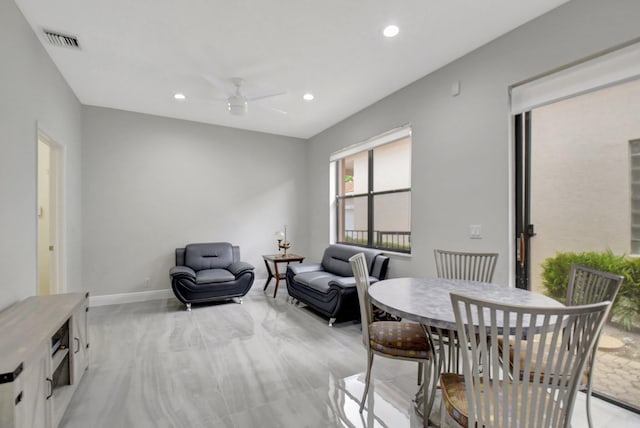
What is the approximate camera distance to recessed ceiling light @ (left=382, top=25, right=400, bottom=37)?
257 centimetres

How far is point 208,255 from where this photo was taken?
16.0ft

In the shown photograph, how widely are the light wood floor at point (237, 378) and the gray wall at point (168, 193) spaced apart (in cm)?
111

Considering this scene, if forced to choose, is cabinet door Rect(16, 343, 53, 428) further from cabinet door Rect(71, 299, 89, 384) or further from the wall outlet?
the wall outlet

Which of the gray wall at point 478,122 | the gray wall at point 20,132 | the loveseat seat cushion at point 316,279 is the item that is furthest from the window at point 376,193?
the gray wall at point 20,132

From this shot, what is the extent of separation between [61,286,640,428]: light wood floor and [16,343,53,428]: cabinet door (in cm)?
42

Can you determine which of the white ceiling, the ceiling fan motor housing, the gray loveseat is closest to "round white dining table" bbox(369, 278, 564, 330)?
the gray loveseat

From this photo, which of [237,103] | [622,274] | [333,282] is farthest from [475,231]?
A: [237,103]

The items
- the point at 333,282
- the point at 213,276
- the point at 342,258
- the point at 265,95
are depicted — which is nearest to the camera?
the point at 265,95

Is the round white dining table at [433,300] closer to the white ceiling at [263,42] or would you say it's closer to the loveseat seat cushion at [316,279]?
the loveseat seat cushion at [316,279]

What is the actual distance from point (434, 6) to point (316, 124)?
309 cm

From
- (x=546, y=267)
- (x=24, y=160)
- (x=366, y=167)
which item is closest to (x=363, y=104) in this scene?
(x=366, y=167)

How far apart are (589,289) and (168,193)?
5188mm

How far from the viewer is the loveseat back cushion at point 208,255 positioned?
4.75 metres

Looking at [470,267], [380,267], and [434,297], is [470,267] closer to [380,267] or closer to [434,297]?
[434,297]
